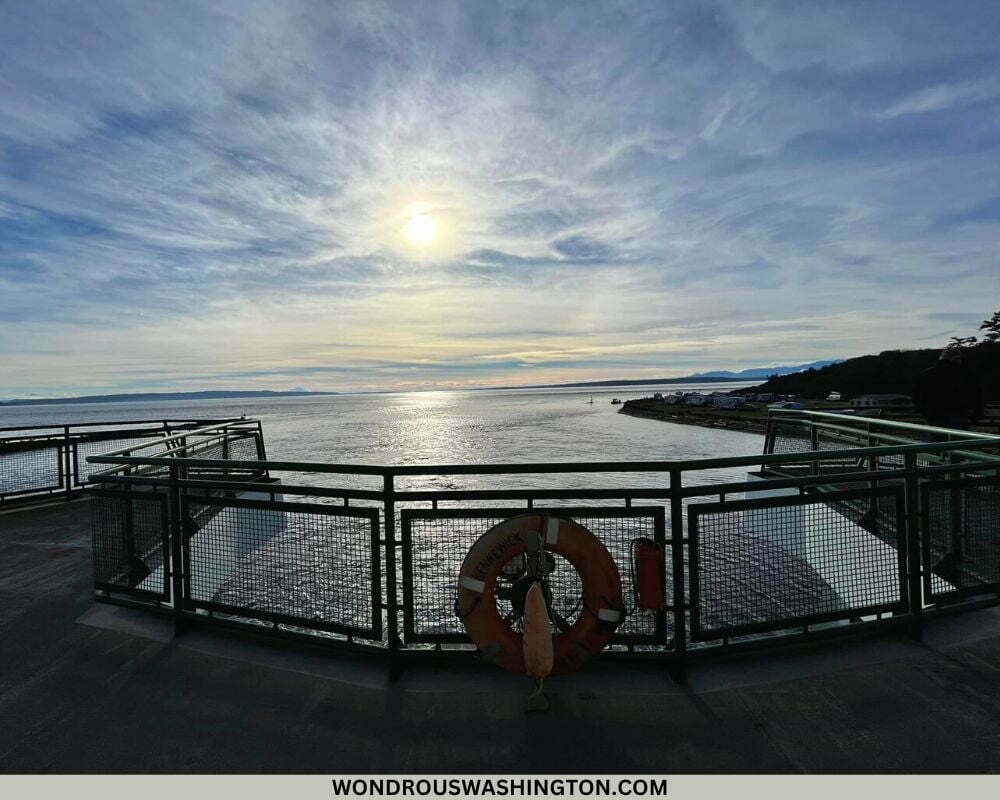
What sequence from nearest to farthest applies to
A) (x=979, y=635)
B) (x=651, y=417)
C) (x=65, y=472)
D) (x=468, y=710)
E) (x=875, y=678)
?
(x=468, y=710), (x=875, y=678), (x=979, y=635), (x=65, y=472), (x=651, y=417)

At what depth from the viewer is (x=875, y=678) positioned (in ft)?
10.3

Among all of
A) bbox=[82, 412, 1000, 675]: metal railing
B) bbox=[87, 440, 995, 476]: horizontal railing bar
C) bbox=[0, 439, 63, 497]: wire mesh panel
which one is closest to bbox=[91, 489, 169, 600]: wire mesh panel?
bbox=[82, 412, 1000, 675]: metal railing

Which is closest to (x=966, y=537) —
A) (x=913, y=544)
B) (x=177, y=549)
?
(x=913, y=544)

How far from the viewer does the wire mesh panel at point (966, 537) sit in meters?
4.04

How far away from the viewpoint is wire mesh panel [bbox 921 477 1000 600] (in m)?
4.04

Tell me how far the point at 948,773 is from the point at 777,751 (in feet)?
2.21

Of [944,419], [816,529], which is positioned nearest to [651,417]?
[944,419]

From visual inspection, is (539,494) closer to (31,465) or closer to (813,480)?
(813,480)

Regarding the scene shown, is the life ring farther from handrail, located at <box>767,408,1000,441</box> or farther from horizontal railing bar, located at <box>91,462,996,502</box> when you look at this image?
handrail, located at <box>767,408,1000,441</box>

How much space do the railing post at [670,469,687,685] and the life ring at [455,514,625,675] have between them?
1.36 ft

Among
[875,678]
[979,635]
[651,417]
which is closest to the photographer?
[875,678]

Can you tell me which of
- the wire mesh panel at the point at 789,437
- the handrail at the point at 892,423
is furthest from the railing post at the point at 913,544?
the wire mesh panel at the point at 789,437

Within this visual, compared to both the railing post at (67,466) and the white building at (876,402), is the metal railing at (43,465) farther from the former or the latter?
the white building at (876,402)

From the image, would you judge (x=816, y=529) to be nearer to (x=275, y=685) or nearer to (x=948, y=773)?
(x=948, y=773)
